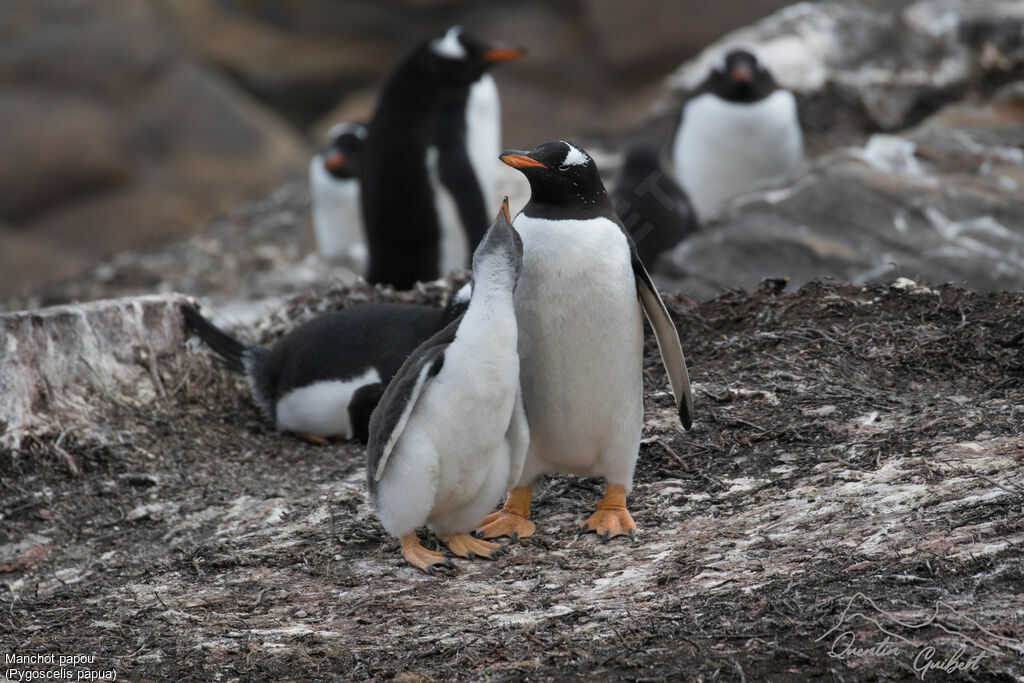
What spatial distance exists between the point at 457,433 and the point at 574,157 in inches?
33.4

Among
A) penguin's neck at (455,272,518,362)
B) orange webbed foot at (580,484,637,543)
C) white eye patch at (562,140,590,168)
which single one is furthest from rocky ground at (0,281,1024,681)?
white eye patch at (562,140,590,168)

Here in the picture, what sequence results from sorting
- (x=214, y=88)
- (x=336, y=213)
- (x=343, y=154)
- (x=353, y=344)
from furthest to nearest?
(x=214, y=88), (x=336, y=213), (x=343, y=154), (x=353, y=344)

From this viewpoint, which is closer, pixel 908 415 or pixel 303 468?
pixel 908 415

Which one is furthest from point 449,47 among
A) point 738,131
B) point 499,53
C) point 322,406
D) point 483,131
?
point 322,406

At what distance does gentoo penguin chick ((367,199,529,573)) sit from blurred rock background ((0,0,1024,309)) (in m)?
3.14

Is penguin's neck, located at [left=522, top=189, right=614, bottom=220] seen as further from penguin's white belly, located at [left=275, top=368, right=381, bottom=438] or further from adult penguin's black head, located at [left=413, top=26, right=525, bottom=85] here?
adult penguin's black head, located at [left=413, top=26, right=525, bottom=85]

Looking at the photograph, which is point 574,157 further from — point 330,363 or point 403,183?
point 403,183

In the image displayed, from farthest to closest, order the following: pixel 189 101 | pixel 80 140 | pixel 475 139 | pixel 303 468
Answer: pixel 189 101
pixel 80 140
pixel 475 139
pixel 303 468

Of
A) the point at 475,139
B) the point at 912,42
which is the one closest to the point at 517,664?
the point at 475,139

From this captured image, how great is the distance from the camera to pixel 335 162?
972cm

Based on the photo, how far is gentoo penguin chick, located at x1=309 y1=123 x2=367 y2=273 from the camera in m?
9.84

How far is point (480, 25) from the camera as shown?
1573 centimetres

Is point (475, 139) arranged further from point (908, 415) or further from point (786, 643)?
point (786, 643)

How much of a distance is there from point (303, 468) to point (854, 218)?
3.58 metres
